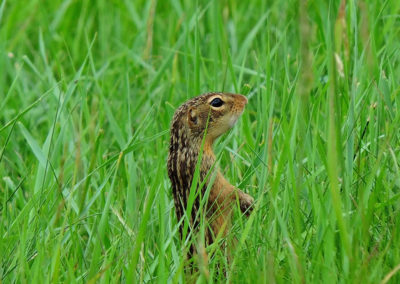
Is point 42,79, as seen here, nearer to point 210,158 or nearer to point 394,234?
point 210,158

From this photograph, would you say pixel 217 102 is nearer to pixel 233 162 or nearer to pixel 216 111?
pixel 216 111

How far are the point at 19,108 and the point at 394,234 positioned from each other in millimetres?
3428

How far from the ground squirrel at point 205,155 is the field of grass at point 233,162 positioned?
0.11 meters

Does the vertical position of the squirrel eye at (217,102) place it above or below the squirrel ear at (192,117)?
below

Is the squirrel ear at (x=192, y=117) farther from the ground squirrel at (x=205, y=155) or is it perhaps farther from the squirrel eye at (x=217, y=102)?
the squirrel eye at (x=217, y=102)

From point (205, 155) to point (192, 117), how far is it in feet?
0.67

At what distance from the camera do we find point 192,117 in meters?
4.61

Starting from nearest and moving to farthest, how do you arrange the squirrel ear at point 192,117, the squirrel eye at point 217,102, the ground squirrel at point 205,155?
Answer: 1. the ground squirrel at point 205,155
2. the squirrel ear at point 192,117
3. the squirrel eye at point 217,102

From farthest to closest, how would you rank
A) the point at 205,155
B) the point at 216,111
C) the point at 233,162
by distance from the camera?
the point at 233,162
the point at 216,111
the point at 205,155

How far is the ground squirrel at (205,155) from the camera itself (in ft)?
13.8

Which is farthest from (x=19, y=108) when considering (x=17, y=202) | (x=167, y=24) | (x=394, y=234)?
(x=394, y=234)

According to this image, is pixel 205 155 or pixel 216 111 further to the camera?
pixel 216 111

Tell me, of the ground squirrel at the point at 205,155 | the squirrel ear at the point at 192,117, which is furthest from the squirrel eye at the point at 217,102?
the squirrel ear at the point at 192,117

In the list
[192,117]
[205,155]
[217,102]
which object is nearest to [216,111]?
[217,102]
